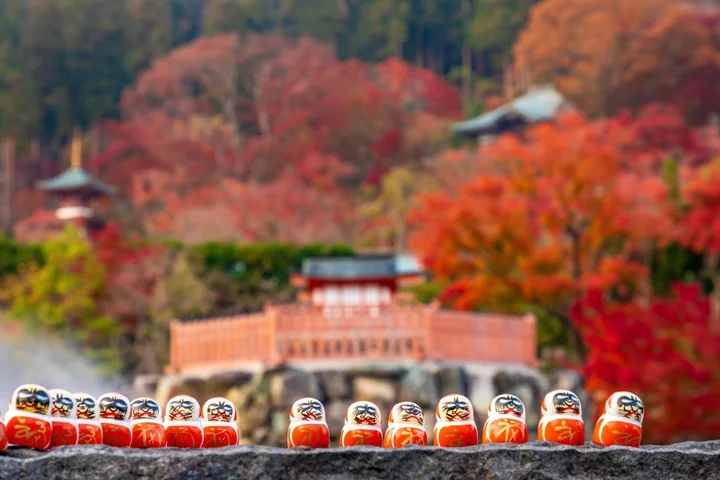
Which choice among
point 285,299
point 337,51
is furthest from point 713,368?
point 337,51

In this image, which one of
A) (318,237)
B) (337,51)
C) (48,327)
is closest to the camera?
(48,327)

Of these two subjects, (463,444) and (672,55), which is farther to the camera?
(672,55)

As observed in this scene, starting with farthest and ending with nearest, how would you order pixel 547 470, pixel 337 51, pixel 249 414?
pixel 337 51
pixel 249 414
pixel 547 470

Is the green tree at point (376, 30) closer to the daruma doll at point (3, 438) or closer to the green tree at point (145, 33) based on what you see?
the green tree at point (145, 33)

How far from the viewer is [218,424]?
3855 mm

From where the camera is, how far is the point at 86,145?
4291 centimetres

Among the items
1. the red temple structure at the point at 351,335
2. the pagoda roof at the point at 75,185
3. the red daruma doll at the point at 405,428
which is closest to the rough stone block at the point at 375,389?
the red temple structure at the point at 351,335

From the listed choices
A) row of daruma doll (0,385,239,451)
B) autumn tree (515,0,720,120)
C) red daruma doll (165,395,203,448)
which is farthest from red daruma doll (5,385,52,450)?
autumn tree (515,0,720,120)

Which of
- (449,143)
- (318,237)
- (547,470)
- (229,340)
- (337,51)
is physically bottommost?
(547,470)

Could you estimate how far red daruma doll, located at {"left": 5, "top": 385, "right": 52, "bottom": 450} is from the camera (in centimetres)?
349

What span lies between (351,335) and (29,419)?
560 inches

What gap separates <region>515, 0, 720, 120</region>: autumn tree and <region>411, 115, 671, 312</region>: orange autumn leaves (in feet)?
58.4

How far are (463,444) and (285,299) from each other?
2050cm

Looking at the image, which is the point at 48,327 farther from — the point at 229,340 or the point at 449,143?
the point at 449,143
